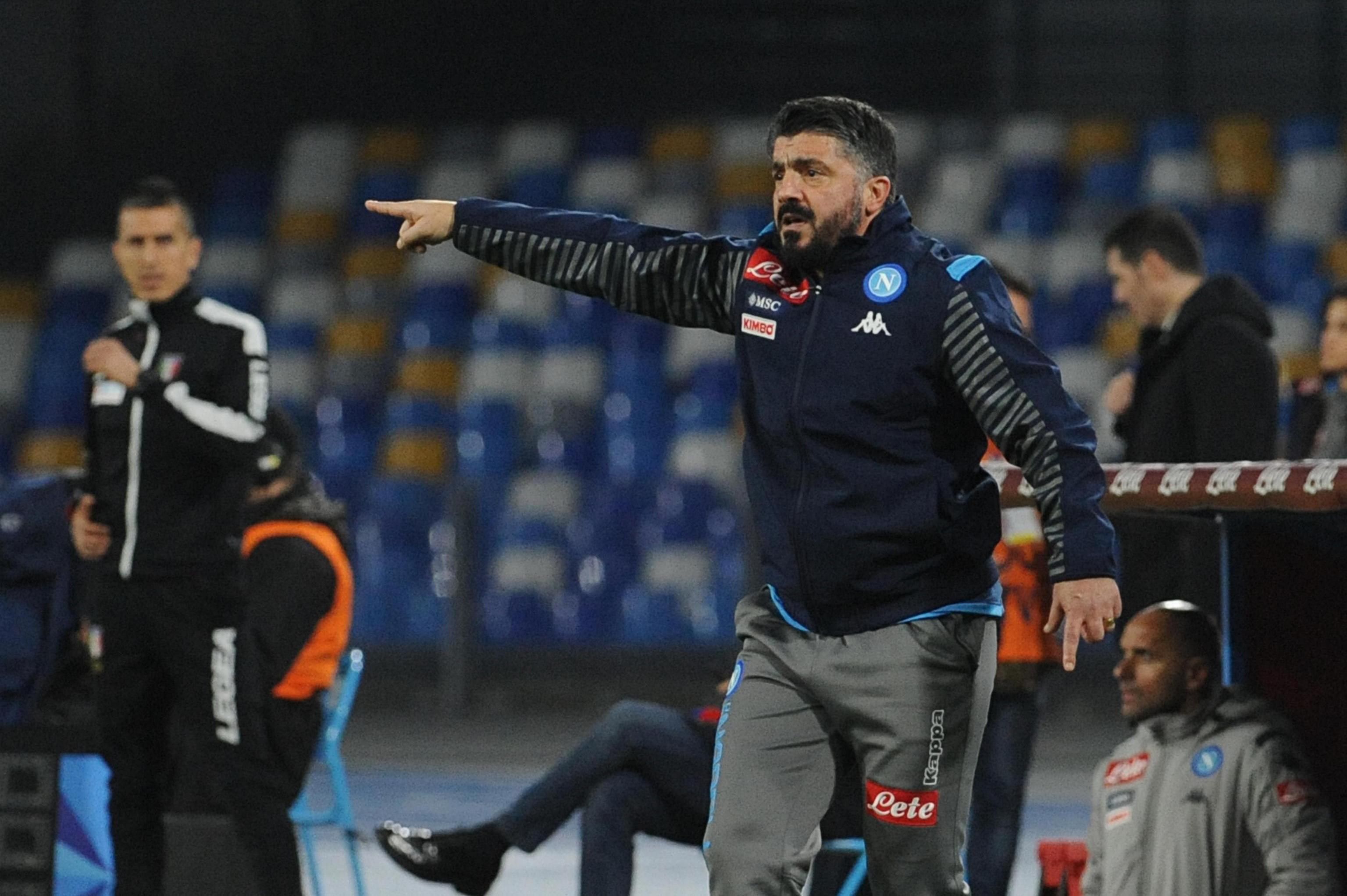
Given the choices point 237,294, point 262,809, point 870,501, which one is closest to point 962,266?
point 870,501

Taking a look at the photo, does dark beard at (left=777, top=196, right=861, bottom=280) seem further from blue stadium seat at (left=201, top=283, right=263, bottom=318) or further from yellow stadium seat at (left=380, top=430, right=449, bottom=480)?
blue stadium seat at (left=201, top=283, right=263, bottom=318)

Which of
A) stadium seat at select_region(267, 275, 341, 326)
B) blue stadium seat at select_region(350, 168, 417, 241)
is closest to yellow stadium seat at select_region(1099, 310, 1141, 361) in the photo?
blue stadium seat at select_region(350, 168, 417, 241)

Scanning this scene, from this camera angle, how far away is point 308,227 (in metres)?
15.0

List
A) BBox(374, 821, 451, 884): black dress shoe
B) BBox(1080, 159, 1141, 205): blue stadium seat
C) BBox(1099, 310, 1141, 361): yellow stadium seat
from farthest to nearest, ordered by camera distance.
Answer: BBox(1080, 159, 1141, 205): blue stadium seat < BBox(1099, 310, 1141, 361): yellow stadium seat < BBox(374, 821, 451, 884): black dress shoe

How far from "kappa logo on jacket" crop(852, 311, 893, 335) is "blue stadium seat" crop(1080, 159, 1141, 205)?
33.4 ft

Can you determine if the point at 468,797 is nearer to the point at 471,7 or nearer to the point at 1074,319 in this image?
the point at 1074,319

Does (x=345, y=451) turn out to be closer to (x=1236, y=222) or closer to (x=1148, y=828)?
(x=1236, y=222)

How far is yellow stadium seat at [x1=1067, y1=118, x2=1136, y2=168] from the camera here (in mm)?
14094

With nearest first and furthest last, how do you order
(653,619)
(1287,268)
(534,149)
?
(653,619)
(1287,268)
(534,149)

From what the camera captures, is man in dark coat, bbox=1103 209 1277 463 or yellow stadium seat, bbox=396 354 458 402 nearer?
man in dark coat, bbox=1103 209 1277 463

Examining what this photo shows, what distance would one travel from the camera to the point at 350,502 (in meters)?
12.3

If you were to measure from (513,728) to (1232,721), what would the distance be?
290 inches

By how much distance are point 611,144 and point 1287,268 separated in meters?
4.49

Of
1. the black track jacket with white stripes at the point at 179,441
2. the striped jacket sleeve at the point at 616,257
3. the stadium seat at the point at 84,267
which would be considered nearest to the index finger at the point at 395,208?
the striped jacket sleeve at the point at 616,257
